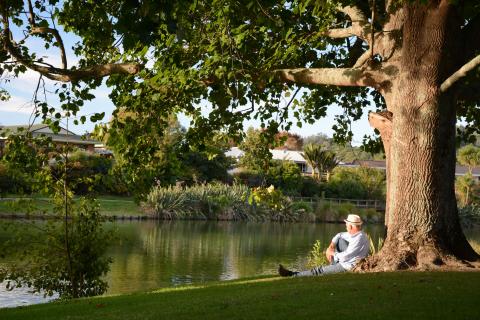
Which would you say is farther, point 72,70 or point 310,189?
point 310,189

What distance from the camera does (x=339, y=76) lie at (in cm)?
952

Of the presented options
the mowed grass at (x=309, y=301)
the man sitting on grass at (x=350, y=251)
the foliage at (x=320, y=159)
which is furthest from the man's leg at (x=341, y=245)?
the foliage at (x=320, y=159)

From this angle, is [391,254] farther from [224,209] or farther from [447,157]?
[224,209]

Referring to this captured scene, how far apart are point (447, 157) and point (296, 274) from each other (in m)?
2.84

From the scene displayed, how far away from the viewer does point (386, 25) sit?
391 inches

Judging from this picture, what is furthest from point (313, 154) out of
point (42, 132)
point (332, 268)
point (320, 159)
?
point (332, 268)

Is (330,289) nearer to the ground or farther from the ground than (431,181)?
nearer to the ground

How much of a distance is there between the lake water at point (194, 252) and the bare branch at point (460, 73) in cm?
622

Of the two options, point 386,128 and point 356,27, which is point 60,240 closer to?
point 386,128

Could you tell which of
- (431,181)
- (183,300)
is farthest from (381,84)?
(183,300)

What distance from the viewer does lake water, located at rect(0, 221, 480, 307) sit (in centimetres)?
1491

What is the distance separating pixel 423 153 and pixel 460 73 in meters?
1.21

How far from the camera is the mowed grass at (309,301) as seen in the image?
20.5 ft

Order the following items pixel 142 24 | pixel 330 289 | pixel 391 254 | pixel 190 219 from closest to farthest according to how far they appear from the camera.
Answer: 1. pixel 142 24
2. pixel 330 289
3. pixel 391 254
4. pixel 190 219
